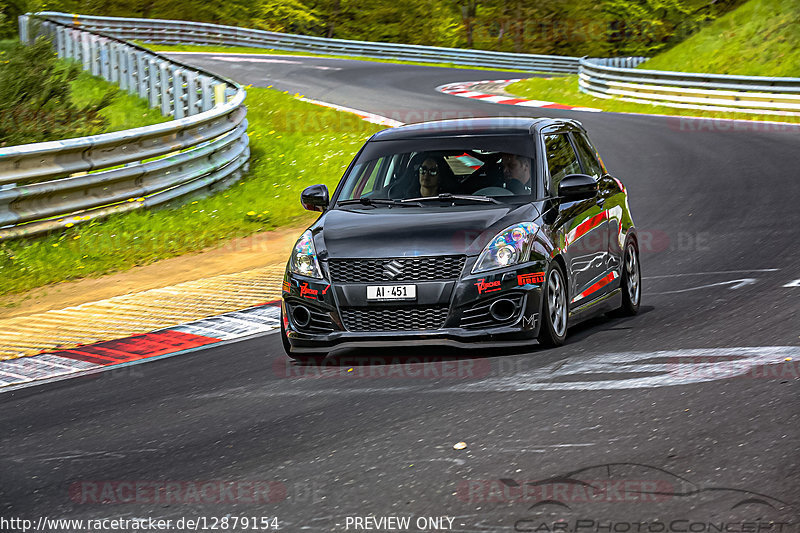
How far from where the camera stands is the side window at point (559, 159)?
883cm

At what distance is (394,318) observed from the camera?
767 centimetres

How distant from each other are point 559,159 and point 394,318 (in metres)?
2.24

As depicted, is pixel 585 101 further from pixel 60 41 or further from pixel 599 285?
pixel 599 285

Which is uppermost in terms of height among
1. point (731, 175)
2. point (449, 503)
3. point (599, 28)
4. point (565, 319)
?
point (449, 503)

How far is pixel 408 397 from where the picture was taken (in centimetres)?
688

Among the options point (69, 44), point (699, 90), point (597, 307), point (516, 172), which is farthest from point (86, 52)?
point (597, 307)

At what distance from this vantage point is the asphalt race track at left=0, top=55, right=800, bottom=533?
4.84 m

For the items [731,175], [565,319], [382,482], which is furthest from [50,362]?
[731,175]

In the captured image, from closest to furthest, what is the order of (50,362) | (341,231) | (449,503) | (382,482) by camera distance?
(449,503) → (382,482) → (341,231) → (50,362)

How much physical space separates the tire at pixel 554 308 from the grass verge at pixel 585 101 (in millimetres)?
19392

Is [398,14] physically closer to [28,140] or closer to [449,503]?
[28,140]

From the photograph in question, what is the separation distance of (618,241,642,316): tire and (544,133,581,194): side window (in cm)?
89

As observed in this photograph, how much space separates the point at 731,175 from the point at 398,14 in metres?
59.3

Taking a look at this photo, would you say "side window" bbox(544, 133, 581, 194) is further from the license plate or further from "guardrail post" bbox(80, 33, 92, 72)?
→ "guardrail post" bbox(80, 33, 92, 72)
